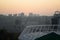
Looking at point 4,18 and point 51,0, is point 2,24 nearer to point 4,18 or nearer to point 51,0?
point 4,18

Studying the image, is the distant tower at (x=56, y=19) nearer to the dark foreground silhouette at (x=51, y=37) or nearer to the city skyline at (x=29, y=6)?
the city skyline at (x=29, y=6)

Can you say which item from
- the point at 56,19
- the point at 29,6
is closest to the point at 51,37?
the point at 56,19

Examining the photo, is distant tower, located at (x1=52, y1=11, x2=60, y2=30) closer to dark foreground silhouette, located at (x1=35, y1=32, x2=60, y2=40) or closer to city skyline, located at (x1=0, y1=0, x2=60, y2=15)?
city skyline, located at (x1=0, y1=0, x2=60, y2=15)

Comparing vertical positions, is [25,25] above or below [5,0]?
below

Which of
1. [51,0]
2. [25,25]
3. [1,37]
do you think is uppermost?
[51,0]

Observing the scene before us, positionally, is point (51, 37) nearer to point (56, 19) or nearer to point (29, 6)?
point (56, 19)

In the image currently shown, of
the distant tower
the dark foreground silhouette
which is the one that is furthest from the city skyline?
the dark foreground silhouette

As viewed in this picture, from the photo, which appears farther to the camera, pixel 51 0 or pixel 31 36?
pixel 51 0

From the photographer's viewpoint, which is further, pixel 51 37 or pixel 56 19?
pixel 56 19

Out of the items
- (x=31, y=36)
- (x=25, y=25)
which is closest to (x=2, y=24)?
(x=25, y=25)
